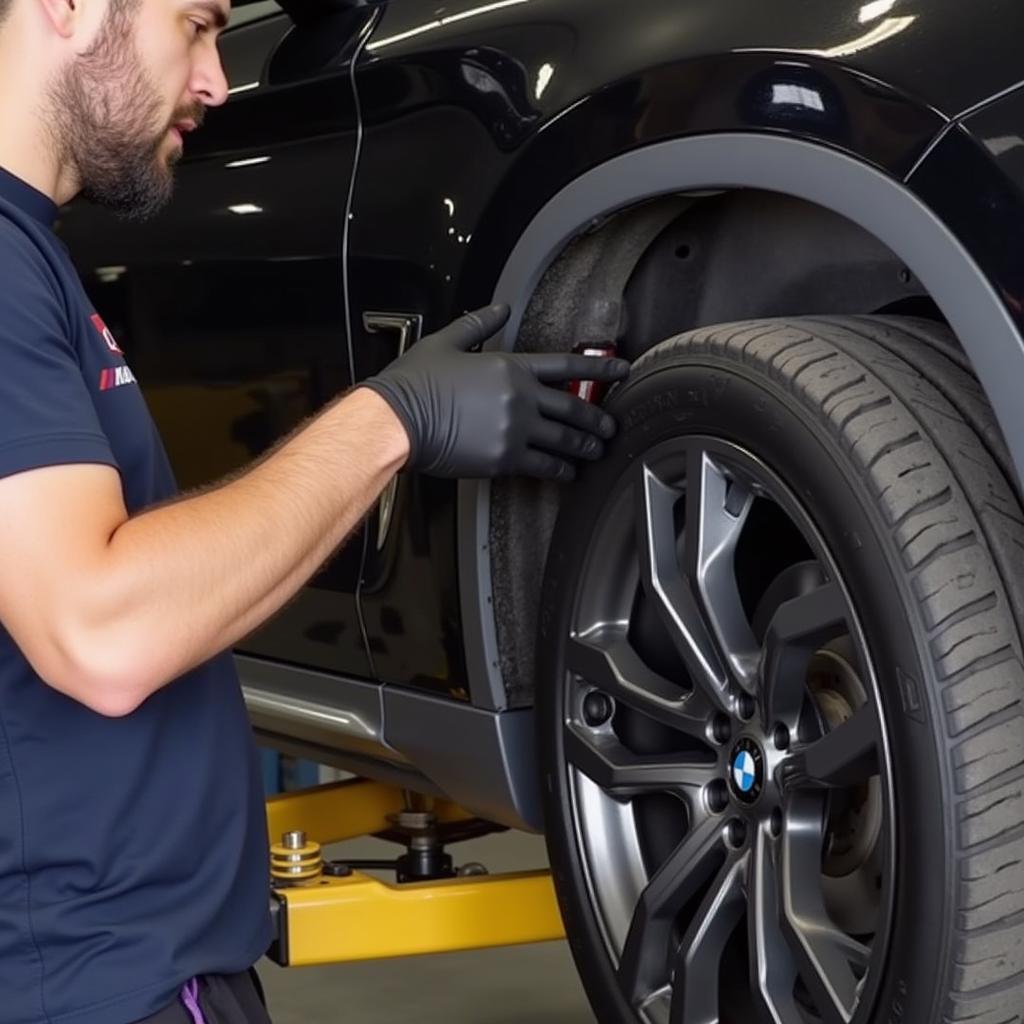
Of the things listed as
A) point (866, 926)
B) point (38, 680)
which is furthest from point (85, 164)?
point (866, 926)

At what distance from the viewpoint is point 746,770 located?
1.62 m

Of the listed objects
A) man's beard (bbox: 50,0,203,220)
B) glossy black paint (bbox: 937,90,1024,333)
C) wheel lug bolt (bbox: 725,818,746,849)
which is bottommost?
wheel lug bolt (bbox: 725,818,746,849)

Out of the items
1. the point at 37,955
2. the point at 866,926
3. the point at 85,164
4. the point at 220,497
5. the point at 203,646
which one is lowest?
the point at 866,926

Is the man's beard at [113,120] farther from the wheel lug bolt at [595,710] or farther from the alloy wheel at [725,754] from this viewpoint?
the wheel lug bolt at [595,710]

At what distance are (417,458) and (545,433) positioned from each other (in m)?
0.13

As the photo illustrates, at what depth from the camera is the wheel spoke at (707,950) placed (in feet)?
5.48

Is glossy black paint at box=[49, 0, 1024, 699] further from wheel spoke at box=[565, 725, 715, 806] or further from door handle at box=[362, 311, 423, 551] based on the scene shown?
wheel spoke at box=[565, 725, 715, 806]

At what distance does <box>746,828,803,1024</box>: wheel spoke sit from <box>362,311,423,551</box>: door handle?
0.57 m

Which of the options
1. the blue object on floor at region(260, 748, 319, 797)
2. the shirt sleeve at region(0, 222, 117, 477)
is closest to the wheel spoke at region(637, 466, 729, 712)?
the shirt sleeve at region(0, 222, 117, 477)

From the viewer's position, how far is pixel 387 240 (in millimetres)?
1980

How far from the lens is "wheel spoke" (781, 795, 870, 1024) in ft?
5.00

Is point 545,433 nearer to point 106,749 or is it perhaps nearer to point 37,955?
point 106,749

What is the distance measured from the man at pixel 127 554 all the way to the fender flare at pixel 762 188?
16 centimetres

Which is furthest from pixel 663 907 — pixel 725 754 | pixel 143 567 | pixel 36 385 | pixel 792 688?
pixel 36 385
